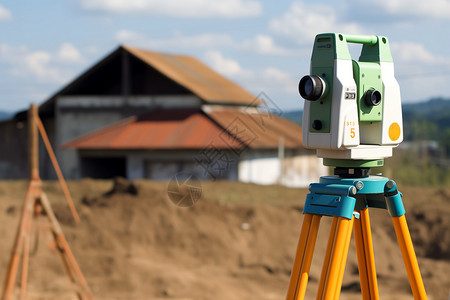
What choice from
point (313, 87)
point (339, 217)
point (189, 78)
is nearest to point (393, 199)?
point (339, 217)

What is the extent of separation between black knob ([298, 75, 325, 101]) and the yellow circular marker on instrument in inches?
22.6

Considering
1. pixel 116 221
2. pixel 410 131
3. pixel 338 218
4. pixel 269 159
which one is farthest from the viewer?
pixel 410 131

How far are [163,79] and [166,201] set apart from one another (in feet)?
38.6

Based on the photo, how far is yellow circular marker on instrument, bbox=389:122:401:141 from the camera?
3.88 m

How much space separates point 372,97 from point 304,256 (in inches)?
41.5

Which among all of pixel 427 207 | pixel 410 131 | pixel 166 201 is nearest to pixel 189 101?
pixel 166 201

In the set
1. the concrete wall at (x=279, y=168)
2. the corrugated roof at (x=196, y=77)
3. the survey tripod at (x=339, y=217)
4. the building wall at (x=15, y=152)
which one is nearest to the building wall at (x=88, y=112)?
the corrugated roof at (x=196, y=77)

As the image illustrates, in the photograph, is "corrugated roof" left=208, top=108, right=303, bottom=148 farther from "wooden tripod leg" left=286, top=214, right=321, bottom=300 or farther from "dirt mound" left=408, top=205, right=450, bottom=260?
"wooden tripod leg" left=286, top=214, right=321, bottom=300

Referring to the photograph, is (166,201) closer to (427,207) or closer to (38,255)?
(38,255)

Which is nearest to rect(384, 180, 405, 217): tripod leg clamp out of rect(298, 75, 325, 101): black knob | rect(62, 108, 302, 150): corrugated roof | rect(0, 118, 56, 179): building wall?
rect(298, 75, 325, 101): black knob

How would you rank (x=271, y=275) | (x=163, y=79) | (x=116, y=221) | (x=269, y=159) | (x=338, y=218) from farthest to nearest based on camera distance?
(x=163, y=79) < (x=269, y=159) < (x=116, y=221) < (x=271, y=275) < (x=338, y=218)

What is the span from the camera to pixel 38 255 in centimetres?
1359

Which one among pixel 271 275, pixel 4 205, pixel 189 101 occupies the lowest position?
pixel 271 275

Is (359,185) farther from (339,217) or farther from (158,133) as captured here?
(158,133)
